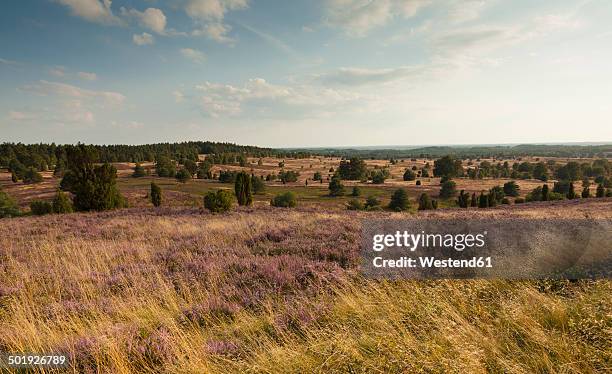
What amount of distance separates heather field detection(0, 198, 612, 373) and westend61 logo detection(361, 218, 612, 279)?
46cm

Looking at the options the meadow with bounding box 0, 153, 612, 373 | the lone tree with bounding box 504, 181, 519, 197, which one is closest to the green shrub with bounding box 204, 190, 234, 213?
the meadow with bounding box 0, 153, 612, 373

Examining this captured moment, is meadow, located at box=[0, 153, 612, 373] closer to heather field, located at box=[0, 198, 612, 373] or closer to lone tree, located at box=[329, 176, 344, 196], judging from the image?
heather field, located at box=[0, 198, 612, 373]

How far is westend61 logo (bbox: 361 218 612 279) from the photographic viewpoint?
5.50m

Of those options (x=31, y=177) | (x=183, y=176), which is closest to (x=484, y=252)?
(x=183, y=176)

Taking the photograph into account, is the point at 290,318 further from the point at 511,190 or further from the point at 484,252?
the point at 511,190

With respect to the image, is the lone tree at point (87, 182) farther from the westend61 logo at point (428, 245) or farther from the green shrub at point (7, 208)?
the green shrub at point (7, 208)

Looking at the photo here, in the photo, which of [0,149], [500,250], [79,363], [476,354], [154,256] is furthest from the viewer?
[0,149]

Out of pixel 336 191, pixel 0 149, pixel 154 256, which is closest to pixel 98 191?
pixel 154 256

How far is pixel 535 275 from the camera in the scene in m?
5.39

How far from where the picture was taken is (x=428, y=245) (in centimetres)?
664

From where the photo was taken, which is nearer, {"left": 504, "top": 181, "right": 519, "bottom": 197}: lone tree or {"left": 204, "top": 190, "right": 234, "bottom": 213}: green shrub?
{"left": 204, "top": 190, "right": 234, "bottom": 213}: green shrub

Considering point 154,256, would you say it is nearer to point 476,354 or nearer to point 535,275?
point 476,354

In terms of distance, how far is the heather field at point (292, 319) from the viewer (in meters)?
3.24

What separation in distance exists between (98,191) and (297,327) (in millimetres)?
31513
